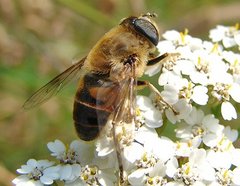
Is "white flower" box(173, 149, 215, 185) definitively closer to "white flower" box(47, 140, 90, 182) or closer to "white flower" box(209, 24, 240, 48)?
"white flower" box(47, 140, 90, 182)

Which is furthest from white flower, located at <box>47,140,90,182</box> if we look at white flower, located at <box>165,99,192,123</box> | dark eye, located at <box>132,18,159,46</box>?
dark eye, located at <box>132,18,159,46</box>

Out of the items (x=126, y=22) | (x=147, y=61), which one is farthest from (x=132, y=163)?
(x=126, y=22)

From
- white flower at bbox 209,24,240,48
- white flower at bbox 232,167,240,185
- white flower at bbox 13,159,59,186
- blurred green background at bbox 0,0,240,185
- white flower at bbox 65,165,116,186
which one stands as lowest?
white flower at bbox 232,167,240,185

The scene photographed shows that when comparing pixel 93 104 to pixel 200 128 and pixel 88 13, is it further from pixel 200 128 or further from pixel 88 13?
pixel 88 13

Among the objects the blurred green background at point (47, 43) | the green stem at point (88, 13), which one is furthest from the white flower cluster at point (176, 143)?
the green stem at point (88, 13)

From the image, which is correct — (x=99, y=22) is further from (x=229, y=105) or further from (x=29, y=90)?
(x=229, y=105)

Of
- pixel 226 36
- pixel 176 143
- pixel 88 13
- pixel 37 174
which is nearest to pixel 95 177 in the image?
pixel 37 174

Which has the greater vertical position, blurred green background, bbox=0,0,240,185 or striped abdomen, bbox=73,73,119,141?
blurred green background, bbox=0,0,240,185
